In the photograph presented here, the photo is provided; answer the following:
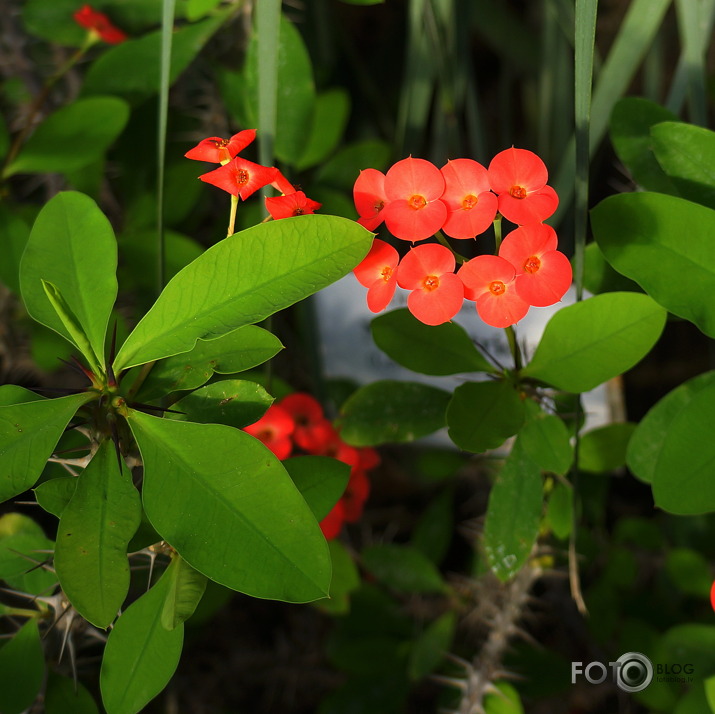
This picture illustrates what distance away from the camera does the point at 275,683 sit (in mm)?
1229

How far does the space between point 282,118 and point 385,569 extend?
2.39 feet

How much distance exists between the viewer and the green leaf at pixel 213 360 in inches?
26.8

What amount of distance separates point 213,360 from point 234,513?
0.18m

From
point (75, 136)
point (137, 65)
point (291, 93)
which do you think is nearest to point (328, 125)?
point (291, 93)

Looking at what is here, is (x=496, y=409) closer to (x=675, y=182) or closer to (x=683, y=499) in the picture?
(x=683, y=499)

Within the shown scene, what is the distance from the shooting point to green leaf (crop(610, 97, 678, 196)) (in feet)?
2.64

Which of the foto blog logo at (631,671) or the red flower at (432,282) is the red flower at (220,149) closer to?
the red flower at (432,282)

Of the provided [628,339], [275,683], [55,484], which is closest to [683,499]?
[628,339]

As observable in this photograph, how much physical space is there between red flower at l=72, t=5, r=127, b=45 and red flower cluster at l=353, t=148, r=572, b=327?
740mm

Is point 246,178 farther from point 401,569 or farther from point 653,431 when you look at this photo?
Result: point 401,569

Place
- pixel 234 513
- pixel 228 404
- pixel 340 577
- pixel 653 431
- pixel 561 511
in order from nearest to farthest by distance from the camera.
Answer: pixel 234 513 → pixel 228 404 → pixel 653 431 → pixel 561 511 → pixel 340 577

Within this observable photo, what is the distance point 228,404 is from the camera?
68 centimetres

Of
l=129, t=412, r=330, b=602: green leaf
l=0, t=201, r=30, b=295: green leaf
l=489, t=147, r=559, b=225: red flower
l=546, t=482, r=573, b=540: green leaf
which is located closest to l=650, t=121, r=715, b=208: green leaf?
l=489, t=147, r=559, b=225: red flower

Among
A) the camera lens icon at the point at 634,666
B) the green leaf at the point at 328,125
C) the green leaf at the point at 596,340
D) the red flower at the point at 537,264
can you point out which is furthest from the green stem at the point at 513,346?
the green leaf at the point at 328,125
